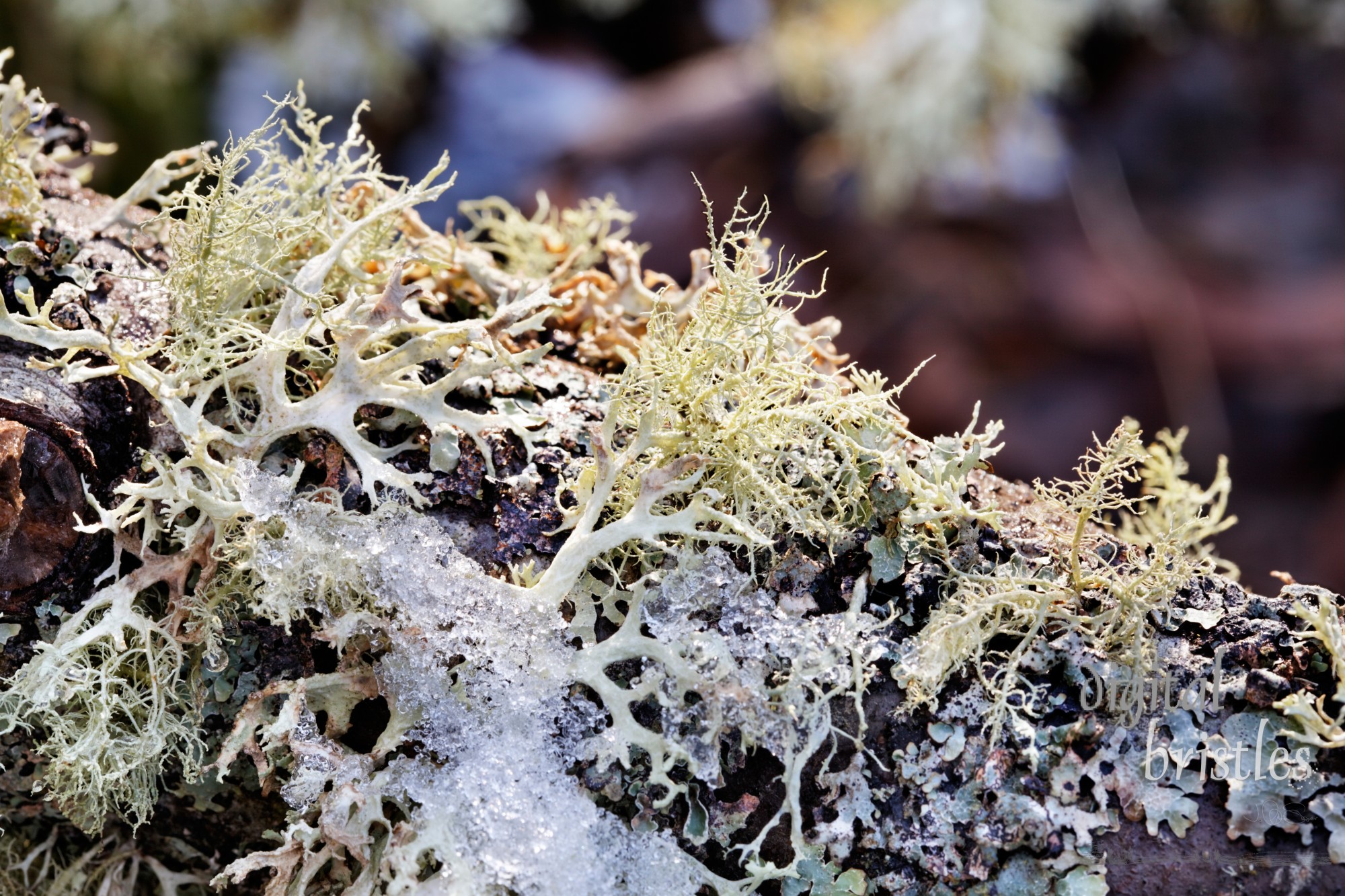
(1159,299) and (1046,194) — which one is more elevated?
(1046,194)

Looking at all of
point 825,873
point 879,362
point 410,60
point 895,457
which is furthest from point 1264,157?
point 825,873

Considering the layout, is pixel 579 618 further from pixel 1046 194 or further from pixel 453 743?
pixel 1046 194

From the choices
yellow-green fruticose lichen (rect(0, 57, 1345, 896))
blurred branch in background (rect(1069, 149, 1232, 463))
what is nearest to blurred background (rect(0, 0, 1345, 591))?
blurred branch in background (rect(1069, 149, 1232, 463))

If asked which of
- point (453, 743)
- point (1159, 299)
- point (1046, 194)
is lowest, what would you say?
point (453, 743)

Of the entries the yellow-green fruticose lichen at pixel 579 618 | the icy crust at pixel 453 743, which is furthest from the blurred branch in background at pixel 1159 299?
the icy crust at pixel 453 743

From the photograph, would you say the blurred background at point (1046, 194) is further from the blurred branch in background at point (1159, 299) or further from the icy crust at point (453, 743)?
the icy crust at point (453, 743)

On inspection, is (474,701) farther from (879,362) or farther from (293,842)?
(879,362)

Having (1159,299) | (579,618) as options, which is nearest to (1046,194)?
(1159,299)
